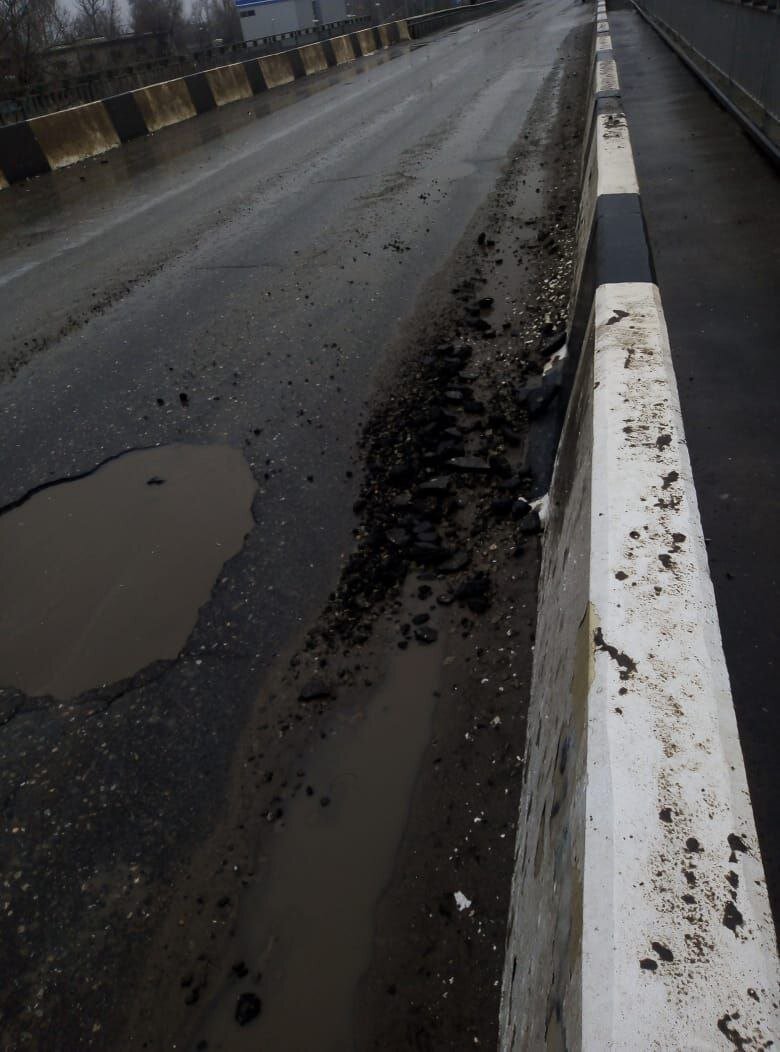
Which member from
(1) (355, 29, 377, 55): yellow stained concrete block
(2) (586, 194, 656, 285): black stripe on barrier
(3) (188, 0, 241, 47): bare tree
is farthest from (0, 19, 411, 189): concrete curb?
(3) (188, 0, 241, 47): bare tree

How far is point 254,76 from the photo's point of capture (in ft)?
71.9

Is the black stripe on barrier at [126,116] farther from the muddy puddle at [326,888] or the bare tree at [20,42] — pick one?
the muddy puddle at [326,888]

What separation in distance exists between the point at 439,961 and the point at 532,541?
200 cm

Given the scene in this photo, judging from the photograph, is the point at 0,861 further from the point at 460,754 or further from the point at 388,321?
the point at 388,321

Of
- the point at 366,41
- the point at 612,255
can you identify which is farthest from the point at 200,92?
the point at 612,255

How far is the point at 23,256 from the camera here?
29.6 feet

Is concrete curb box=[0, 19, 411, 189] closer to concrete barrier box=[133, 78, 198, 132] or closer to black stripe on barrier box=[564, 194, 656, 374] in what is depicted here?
concrete barrier box=[133, 78, 198, 132]

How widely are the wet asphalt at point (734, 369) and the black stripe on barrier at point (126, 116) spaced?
38.2 ft

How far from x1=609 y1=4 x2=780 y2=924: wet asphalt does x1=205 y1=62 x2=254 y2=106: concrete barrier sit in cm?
1473

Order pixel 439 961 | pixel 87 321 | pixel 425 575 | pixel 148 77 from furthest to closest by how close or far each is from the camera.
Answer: pixel 148 77
pixel 87 321
pixel 425 575
pixel 439 961

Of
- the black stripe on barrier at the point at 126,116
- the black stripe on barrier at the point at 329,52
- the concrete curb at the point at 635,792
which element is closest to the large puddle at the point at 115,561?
the concrete curb at the point at 635,792

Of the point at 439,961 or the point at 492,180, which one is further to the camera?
the point at 492,180

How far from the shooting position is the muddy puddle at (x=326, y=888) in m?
2.24

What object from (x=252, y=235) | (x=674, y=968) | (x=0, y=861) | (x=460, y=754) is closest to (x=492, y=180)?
(x=252, y=235)
